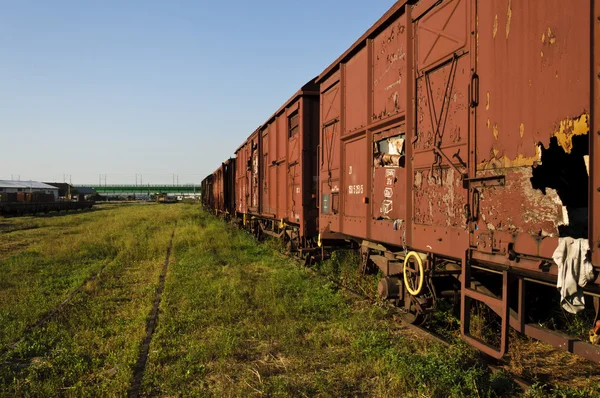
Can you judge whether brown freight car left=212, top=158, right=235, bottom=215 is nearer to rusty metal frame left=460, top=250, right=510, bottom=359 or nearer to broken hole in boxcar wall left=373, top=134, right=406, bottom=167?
broken hole in boxcar wall left=373, top=134, right=406, bottom=167

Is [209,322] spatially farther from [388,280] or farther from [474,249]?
[474,249]

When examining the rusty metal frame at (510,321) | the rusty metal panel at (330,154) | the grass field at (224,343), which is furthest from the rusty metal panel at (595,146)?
the rusty metal panel at (330,154)

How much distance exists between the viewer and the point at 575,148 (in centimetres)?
334

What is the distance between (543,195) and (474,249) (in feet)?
3.10

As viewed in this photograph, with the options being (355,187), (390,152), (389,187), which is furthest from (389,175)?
(355,187)

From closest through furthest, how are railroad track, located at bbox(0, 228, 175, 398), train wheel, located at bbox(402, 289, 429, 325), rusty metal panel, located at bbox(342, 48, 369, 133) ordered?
railroad track, located at bbox(0, 228, 175, 398), train wheel, located at bbox(402, 289, 429, 325), rusty metal panel, located at bbox(342, 48, 369, 133)

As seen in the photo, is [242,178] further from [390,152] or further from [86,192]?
[86,192]

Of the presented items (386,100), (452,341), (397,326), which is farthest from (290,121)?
(452,341)

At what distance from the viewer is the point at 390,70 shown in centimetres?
589

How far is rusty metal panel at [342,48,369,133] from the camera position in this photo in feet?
21.9

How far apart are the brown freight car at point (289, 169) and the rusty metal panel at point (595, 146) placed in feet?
23.7

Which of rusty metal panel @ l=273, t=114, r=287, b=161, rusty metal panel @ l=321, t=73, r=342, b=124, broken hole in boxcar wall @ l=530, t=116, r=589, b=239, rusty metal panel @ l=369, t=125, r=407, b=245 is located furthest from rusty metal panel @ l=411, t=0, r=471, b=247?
rusty metal panel @ l=273, t=114, r=287, b=161

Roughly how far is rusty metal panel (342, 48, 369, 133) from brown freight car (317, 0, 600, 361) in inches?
1.8

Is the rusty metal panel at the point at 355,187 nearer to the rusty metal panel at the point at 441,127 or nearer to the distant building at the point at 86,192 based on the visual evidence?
the rusty metal panel at the point at 441,127
